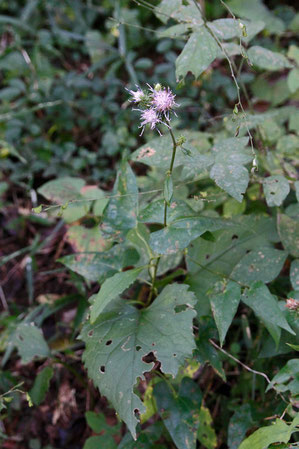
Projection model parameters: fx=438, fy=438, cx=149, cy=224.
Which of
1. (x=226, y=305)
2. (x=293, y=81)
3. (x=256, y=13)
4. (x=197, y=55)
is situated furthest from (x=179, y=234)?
(x=256, y=13)

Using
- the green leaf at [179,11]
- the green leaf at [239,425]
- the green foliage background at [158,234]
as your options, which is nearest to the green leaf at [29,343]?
the green foliage background at [158,234]

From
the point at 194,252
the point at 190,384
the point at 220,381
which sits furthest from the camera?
the point at 220,381

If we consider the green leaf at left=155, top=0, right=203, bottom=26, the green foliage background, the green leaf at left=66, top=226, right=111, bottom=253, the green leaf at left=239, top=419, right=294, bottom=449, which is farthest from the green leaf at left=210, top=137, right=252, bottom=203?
the green leaf at left=66, top=226, right=111, bottom=253

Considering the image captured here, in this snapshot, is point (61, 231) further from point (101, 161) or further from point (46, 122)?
point (46, 122)

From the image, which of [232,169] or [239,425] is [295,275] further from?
[239,425]

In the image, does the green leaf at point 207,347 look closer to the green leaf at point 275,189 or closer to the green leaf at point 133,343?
the green leaf at point 133,343

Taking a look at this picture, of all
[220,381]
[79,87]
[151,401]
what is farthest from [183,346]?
[79,87]
